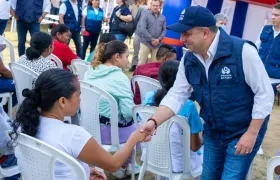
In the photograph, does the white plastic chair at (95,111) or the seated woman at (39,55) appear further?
the seated woman at (39,55)

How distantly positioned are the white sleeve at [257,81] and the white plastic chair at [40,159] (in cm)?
103

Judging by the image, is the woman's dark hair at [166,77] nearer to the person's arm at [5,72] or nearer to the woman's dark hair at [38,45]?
the woman's dark hair at [38,45]

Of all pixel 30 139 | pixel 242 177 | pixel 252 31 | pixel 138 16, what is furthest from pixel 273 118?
pixel 30 139

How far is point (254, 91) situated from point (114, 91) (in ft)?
4.95

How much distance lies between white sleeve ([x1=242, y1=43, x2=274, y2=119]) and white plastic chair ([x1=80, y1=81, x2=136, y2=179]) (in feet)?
4.41

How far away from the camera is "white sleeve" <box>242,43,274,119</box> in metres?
2.52

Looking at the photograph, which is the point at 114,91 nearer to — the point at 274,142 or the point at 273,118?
the point at 274,142

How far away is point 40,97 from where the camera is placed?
2.38 m

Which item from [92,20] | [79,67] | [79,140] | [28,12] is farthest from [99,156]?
[92,20]

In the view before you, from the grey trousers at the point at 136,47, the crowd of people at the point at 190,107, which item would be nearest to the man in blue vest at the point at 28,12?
the grey trousers at the point at 136,47

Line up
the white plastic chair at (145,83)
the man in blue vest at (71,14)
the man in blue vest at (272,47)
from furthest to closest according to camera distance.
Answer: the man in blue vest at (71,14), the man in blue vest at (272,47), the white plastic chair at (145,83)

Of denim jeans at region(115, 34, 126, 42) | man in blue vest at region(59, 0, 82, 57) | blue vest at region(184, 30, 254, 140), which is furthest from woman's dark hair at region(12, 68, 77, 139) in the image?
denim jeans at region(115, 34, 126, 42)

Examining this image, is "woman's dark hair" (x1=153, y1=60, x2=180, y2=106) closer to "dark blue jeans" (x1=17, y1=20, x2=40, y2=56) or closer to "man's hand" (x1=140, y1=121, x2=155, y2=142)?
"man's hand" (x1=140, y1=121, x2=155, y2=142)

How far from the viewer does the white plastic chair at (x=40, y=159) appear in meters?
2.19
